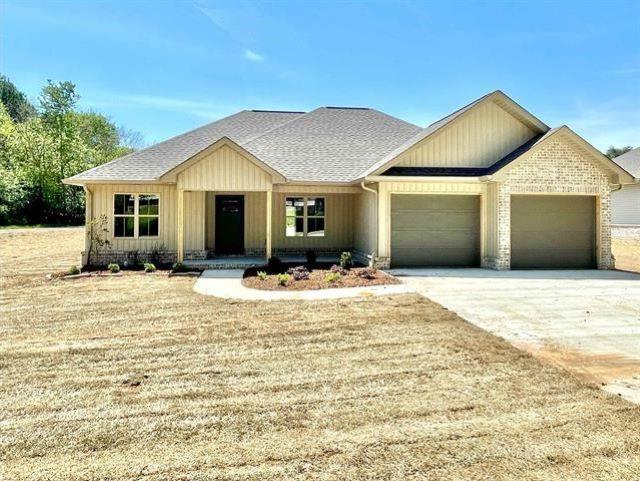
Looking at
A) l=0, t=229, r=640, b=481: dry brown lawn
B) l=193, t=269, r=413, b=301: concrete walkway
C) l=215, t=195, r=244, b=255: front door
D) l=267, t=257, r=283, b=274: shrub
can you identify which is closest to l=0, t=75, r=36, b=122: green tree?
l=215, t=195, r=244, b=255: front door

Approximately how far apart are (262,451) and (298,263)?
1094 centimetres

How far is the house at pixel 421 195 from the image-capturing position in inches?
504

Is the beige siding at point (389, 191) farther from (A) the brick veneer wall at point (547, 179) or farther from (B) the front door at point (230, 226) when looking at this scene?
(B) the front door at point (230, 226)

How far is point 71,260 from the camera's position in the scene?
52.4 ft

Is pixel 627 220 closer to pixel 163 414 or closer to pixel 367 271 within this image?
pixel 367 271

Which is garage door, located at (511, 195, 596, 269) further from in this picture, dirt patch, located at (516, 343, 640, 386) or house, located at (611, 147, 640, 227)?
house, located at (611, 147, 640, 227)

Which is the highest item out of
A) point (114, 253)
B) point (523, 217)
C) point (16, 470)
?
point (523, 217)

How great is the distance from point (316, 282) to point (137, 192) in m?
7.41

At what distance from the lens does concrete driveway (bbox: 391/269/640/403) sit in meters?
4.98

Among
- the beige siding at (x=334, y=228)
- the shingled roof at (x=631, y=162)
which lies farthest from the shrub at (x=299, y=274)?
the shingled roof at (x=631, y=162)

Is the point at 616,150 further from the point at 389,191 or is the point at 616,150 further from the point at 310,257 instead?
the point at 310,257

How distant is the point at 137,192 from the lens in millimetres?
13906

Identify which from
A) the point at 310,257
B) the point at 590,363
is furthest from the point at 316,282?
the point at 590,363

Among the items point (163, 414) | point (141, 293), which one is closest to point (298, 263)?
Result: point (141, 293)
